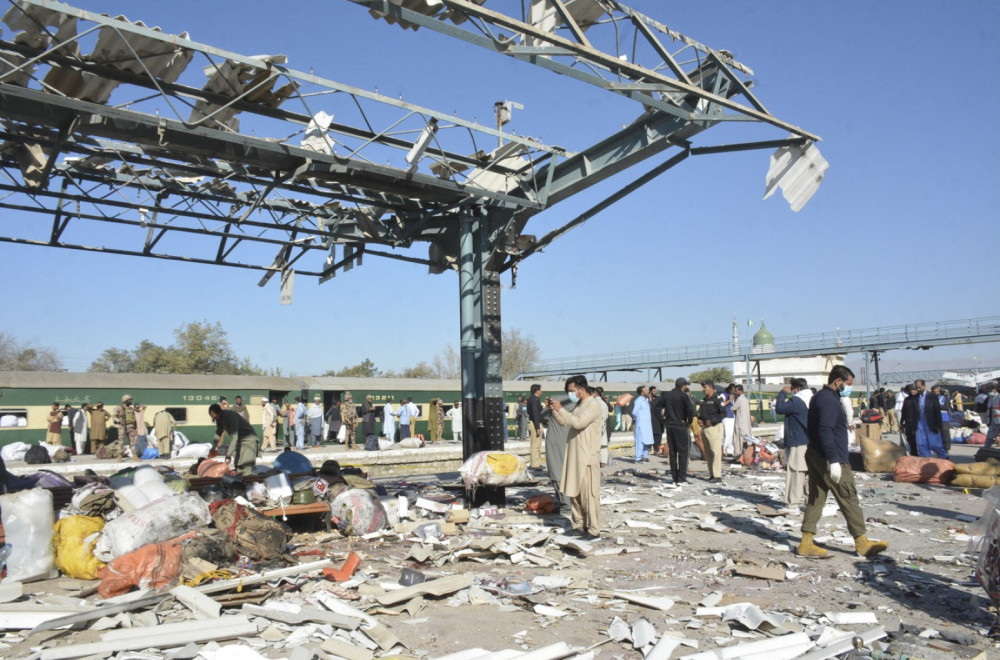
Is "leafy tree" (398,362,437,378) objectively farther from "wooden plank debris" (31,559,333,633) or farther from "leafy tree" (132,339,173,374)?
"wooden plank debris" (31,559,333,633)

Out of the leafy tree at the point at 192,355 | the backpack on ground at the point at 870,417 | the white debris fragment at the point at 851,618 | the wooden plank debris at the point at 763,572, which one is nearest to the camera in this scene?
the white debris fragment at the point at 851,618

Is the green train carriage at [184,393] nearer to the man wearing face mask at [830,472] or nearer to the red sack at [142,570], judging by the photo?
the red sack at [142,570]

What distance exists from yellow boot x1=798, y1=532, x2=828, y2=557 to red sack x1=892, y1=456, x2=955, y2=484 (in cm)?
668

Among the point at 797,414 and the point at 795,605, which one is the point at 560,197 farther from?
the point at 795,605

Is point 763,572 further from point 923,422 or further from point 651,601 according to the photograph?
point 923,422

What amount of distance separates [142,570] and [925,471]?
12.3 metres

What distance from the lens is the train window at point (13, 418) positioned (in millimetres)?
20594

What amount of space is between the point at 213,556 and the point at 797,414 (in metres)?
7.66

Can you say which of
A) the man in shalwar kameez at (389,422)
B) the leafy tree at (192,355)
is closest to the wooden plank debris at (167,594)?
the man in shalwar kameez at (389,422)

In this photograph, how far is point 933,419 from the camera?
14641 mm

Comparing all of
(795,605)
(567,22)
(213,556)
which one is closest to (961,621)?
(795,605)

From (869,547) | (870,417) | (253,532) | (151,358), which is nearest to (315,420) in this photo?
(870,417)

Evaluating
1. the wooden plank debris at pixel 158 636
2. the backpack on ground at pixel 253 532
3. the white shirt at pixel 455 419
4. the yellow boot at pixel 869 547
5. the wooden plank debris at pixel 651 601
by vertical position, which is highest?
the white shirt at pixel 455 419

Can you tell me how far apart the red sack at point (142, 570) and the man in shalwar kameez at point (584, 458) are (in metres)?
4.03
